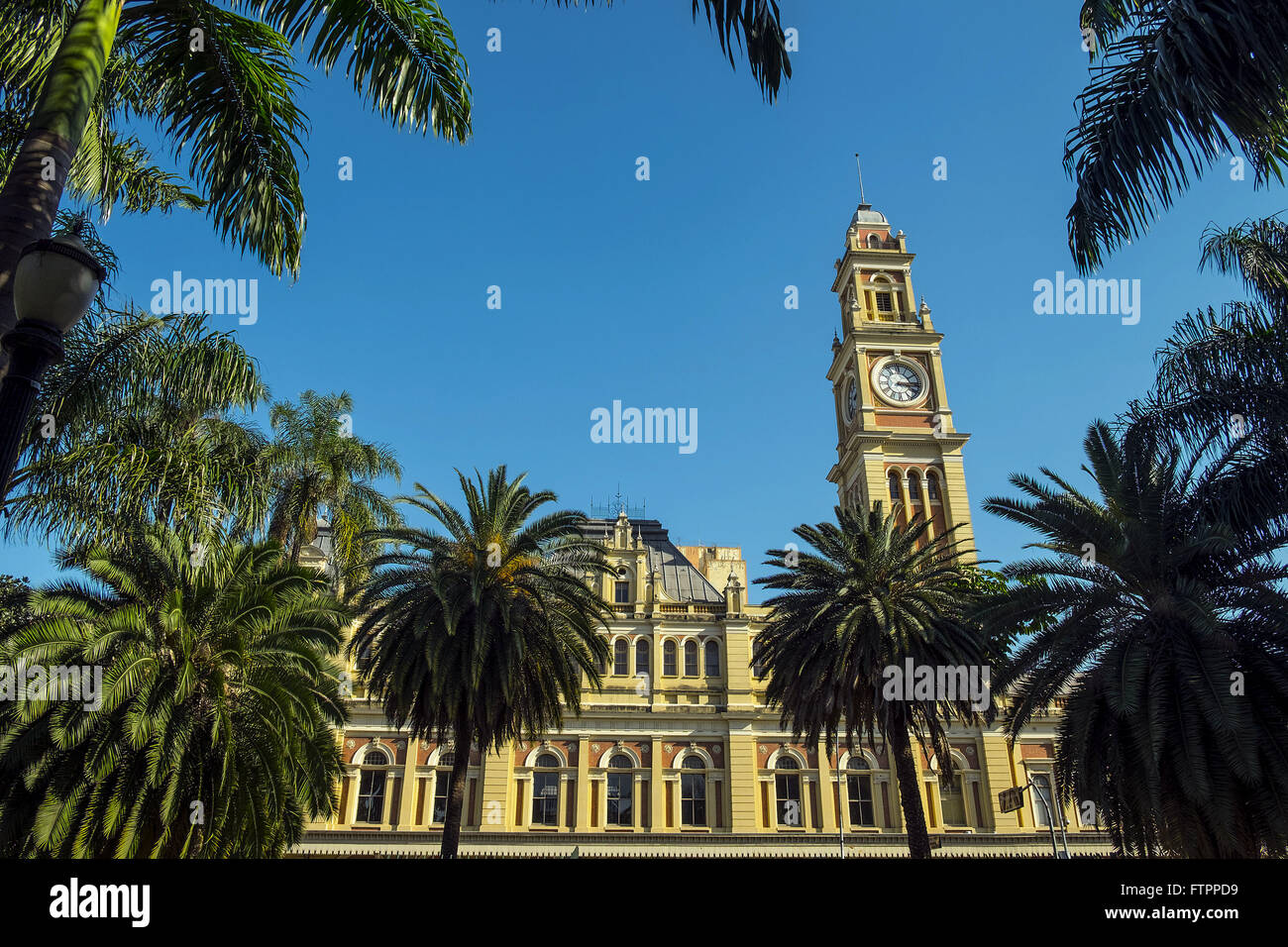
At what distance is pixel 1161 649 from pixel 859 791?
2795 cm

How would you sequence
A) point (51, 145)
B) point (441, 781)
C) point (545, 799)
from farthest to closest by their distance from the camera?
1. point (441, 781)
2. point (545, 799)
3. point (51, 145)

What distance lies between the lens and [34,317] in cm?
627

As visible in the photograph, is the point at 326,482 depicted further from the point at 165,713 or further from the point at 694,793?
the point at 694,793

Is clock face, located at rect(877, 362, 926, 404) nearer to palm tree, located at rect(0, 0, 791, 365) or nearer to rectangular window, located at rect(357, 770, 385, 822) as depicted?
rectangular window, located at rect(357, 770, 385, 822)

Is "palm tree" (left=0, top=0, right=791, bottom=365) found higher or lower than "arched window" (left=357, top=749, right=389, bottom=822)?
higher

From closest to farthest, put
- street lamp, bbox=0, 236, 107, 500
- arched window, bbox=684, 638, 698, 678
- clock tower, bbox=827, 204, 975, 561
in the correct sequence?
1. street lamp, bbox=0, 236, 107, 500
2. arched window, bbox=684, 638, 698, 678
3. clock tower, bbox=827, 204, 975, 561

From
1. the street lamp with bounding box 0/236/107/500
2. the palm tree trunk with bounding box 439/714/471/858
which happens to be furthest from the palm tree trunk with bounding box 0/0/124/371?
the palm tree trunk with bounding box 439/714/471/858

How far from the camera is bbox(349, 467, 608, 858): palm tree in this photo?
2608cm

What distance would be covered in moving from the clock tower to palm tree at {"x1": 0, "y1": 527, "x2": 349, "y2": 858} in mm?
34799

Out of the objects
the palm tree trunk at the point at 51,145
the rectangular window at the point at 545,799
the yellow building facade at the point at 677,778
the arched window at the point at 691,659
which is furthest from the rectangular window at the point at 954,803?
the palm tree trunk at the point at 51,145

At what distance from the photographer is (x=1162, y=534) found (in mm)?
18938

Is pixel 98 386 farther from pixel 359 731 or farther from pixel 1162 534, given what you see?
pixel 359 731

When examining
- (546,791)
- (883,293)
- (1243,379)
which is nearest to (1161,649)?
(1243,379)
